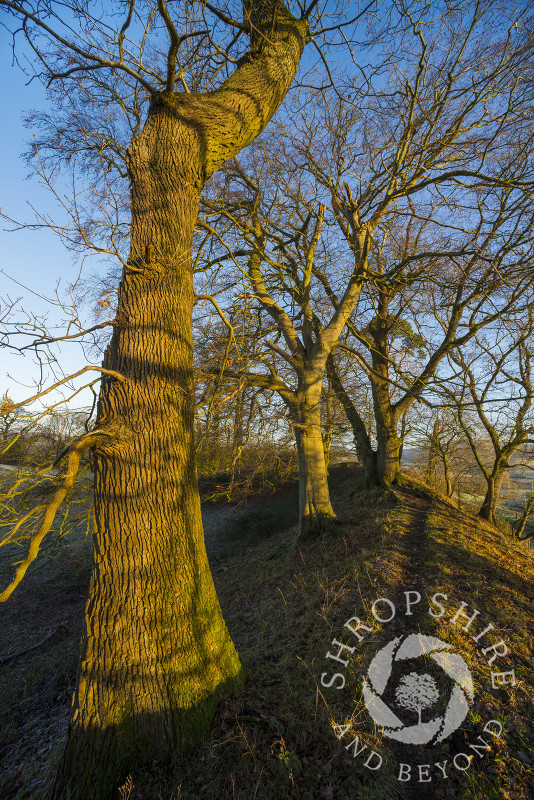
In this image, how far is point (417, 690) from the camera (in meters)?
2.98

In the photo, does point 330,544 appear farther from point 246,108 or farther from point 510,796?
point 246,108

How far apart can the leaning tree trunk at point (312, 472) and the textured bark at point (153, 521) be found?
427 centimetres

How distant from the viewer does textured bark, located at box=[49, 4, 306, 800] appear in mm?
2432

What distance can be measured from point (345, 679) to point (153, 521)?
2.25m

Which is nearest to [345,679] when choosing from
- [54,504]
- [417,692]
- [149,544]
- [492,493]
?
[417,692]

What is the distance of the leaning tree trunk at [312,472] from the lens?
708cm

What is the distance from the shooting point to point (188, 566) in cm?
268

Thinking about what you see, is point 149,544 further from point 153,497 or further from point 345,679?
point 345,679

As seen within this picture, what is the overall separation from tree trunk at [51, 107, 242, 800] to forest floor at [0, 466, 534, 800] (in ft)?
0.99

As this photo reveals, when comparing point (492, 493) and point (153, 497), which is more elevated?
point (153, 497)

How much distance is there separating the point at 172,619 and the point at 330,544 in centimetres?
459

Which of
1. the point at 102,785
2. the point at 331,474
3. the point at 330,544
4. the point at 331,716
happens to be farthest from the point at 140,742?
the point at 331,474

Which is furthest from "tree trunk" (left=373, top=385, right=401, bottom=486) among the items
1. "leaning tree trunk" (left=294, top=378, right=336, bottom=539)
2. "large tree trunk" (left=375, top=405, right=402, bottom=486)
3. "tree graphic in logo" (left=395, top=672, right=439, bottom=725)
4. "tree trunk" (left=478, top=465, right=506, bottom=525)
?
"tree graphic in logo" (left=395, top=672, right=439, bottom=725)

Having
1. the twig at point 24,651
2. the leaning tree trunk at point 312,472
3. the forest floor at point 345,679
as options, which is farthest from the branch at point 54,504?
the twig at point 24,651
